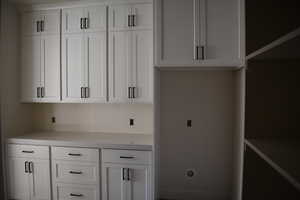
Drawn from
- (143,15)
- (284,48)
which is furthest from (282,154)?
(143,15)

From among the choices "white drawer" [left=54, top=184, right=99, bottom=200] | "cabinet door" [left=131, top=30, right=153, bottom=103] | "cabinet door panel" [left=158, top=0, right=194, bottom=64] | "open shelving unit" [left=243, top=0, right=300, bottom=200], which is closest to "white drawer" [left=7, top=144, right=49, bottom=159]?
"white drawer" [left=54, top=184, right=99, bottom=200]

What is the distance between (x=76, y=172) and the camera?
2.51 metres

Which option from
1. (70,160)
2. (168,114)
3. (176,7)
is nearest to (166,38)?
(176,7)

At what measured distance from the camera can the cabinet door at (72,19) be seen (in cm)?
269

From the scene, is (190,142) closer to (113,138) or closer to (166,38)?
(113,138)

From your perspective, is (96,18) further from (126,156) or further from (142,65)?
(126,156)

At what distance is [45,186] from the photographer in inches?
102

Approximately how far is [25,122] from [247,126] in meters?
3.14

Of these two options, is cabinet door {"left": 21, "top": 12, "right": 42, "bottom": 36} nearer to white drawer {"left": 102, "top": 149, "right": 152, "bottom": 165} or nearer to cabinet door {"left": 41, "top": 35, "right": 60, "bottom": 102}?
cabinet door {"left": 41, "top": 35, "right": 60, "bottom": 102}

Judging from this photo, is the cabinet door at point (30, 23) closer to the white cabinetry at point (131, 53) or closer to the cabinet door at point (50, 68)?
the cabinet door at point (50, 68)

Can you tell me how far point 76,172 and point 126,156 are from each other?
0.70m

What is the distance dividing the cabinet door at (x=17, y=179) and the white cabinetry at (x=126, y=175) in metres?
1.12

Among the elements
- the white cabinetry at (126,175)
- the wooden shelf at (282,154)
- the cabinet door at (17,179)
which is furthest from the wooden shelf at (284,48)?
the cabinet door at (17,179)

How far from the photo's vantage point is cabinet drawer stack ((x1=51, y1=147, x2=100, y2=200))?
246cm
